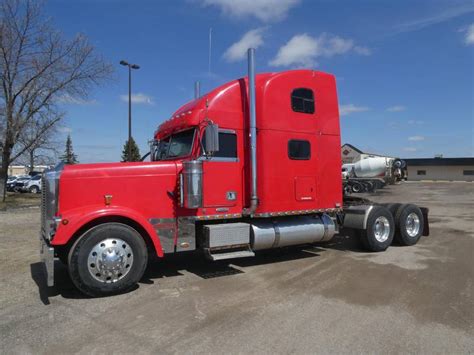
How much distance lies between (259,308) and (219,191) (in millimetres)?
2471

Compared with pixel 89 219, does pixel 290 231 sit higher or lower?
lower

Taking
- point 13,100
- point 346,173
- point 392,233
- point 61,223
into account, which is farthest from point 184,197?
point 13,100

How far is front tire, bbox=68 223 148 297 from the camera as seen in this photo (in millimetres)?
5805

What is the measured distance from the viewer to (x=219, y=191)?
734 centimetres

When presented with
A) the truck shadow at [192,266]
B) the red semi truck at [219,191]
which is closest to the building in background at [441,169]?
the truck shadow at [192,266]

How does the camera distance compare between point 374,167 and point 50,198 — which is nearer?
point 50,198

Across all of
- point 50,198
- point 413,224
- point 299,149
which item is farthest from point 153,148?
point 413,224

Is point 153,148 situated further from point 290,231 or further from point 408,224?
point 408,224

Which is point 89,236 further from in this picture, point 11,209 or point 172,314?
point 11,209

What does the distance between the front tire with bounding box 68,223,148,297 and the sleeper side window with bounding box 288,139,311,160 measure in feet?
10.8

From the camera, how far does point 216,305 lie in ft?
18.2

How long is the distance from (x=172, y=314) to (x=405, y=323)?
8.99ft

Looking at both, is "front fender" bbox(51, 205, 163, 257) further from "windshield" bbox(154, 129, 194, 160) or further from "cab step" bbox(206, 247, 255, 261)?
"windshield" bbox(154, 129, 194, 160)

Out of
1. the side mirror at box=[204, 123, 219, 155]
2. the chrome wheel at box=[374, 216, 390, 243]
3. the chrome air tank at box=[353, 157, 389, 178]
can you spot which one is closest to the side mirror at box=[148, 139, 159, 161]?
the side mirror at box=[204, 123, 219, 155]
